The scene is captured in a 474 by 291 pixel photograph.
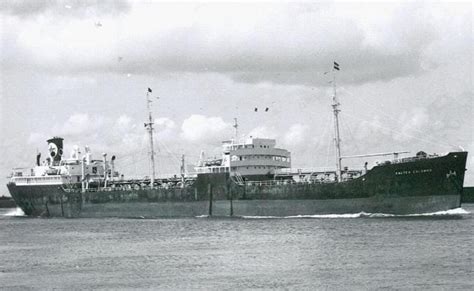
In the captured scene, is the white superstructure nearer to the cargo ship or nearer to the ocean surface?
the cargo ship

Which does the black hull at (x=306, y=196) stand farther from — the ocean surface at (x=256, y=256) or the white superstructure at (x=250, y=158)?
the white superstructure at (x=250, y=158)

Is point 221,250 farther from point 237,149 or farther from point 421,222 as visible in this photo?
point 237,149

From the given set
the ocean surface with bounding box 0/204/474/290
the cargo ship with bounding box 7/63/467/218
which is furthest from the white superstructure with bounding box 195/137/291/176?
the ocean surface with bounding box 0/204/474/290

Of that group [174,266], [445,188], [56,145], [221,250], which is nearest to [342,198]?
[445,188]

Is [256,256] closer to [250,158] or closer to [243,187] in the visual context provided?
[243,187]

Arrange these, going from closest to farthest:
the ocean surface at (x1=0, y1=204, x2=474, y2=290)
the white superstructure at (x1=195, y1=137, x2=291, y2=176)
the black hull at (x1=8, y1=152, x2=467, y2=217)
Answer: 1. the ocean surface at (x1=0, y1=204, x2=474, y2=290)
2. the black hull at (x1=8, y1=152, x2=467, y2=217)
3. the white superstructure at (x1=195, y1=137, x2=291, y2=176)

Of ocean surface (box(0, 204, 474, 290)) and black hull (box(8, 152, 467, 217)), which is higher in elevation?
black hull (box(8, 152, 467, 217))

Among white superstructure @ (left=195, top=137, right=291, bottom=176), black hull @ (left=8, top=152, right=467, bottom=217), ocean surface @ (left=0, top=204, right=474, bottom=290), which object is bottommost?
ocean surface @ (left=0, top=204, right=474, bottom=290)

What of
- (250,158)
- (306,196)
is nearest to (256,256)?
(306,196)
